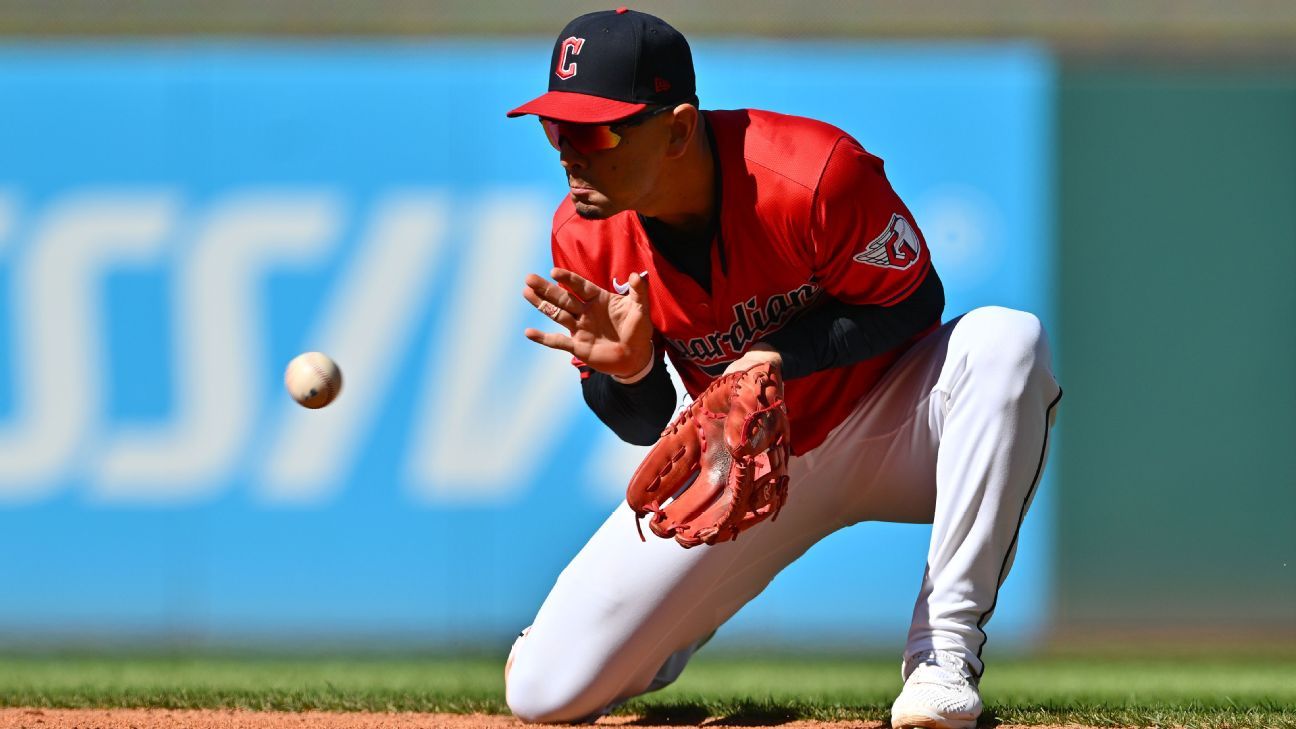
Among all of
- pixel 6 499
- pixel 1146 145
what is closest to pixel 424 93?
pixel 6 499

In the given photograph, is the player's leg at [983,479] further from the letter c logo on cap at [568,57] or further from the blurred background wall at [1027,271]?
the blurred background wall at [1027,271]

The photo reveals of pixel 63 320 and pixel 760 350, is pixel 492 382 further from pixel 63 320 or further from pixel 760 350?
pixel 760 350

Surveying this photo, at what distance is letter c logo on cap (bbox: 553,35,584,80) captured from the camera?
2828 millimetres

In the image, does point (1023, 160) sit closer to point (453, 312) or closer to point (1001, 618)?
point (1001, 618)

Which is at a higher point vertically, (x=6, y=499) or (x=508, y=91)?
(x=508, y=91)

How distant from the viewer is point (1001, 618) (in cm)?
511

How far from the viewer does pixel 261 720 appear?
133 inches

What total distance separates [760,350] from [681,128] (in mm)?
441

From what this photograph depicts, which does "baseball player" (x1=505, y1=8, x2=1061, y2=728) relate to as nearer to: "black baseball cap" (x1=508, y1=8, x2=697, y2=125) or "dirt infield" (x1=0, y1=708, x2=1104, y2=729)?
"black baseball cap" (x1=508, y1=8, x2=697, y2=125)

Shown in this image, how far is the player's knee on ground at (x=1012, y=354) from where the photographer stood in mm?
2996

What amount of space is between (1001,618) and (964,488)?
2273 mm

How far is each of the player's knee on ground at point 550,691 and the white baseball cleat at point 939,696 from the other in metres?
0.77

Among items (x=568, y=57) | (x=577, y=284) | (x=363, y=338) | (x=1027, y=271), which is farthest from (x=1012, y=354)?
(x=363, y=338)

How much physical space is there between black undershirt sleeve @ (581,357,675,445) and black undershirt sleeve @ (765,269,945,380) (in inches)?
11.4
